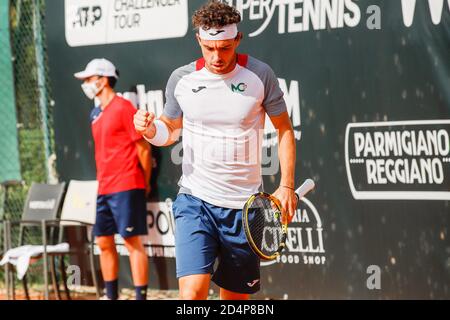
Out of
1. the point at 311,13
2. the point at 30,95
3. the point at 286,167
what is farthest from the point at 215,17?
the point at 30,95

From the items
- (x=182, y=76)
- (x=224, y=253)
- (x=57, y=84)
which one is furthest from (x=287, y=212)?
(x=57, y=84)

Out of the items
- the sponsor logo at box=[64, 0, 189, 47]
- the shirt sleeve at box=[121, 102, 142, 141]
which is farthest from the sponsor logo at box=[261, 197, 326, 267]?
the sponsor logo at box=[64, 0, 189, 47]

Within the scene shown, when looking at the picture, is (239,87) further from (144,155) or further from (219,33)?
(144,155)

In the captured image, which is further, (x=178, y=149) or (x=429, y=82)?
(x=178, y=149)

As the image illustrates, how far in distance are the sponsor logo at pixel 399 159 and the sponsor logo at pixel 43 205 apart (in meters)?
3.02

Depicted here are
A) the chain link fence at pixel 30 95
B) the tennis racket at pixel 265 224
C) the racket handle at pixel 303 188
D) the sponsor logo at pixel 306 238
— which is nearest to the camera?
the tennis racket at pixel 265 224

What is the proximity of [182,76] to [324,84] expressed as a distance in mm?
2207

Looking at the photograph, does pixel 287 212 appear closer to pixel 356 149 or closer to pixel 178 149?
pixel 356 149

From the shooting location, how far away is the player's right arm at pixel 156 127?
5.46 m

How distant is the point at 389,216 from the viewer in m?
7.52

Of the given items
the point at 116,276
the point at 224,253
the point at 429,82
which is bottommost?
the point at 116,276

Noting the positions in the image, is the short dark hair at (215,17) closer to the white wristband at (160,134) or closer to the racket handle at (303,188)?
the white wristband at (160,134)

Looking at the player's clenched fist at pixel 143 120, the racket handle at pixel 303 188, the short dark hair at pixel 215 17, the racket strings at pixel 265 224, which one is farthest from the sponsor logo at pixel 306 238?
the player's clenched fist at pixel 143 120
